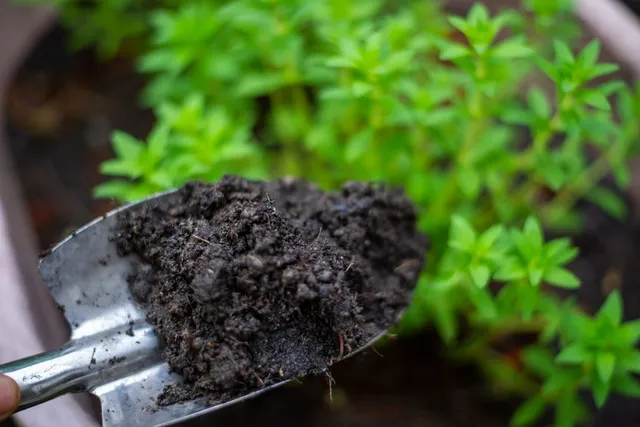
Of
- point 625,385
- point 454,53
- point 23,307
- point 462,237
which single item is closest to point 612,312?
point 625,385

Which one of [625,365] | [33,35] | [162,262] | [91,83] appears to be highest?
[33,35]

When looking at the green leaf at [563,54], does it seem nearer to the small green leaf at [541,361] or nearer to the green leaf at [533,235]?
the green leaf at [533,235]

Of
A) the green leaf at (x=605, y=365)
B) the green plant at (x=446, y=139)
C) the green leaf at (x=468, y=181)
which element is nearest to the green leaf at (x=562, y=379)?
the green plant at (x=446, y=139)

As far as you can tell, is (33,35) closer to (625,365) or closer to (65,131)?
(65,131)

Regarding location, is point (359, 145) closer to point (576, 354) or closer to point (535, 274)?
point (535, 274)

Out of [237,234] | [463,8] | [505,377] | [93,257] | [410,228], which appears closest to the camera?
[237,234]

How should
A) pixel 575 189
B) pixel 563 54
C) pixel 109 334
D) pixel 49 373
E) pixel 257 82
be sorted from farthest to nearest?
pixel 575 189, pixel 257 82, pixel 563 54, pixel 109 334, pixel 49 373

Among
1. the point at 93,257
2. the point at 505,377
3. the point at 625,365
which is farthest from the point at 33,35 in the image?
the point at 625,365

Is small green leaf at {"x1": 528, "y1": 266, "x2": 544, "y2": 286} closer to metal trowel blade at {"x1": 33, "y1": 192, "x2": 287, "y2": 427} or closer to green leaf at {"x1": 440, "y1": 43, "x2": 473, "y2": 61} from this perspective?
green leaf at {"x1": 440, "y1": 43, "x2": 473, "y2": 61}
